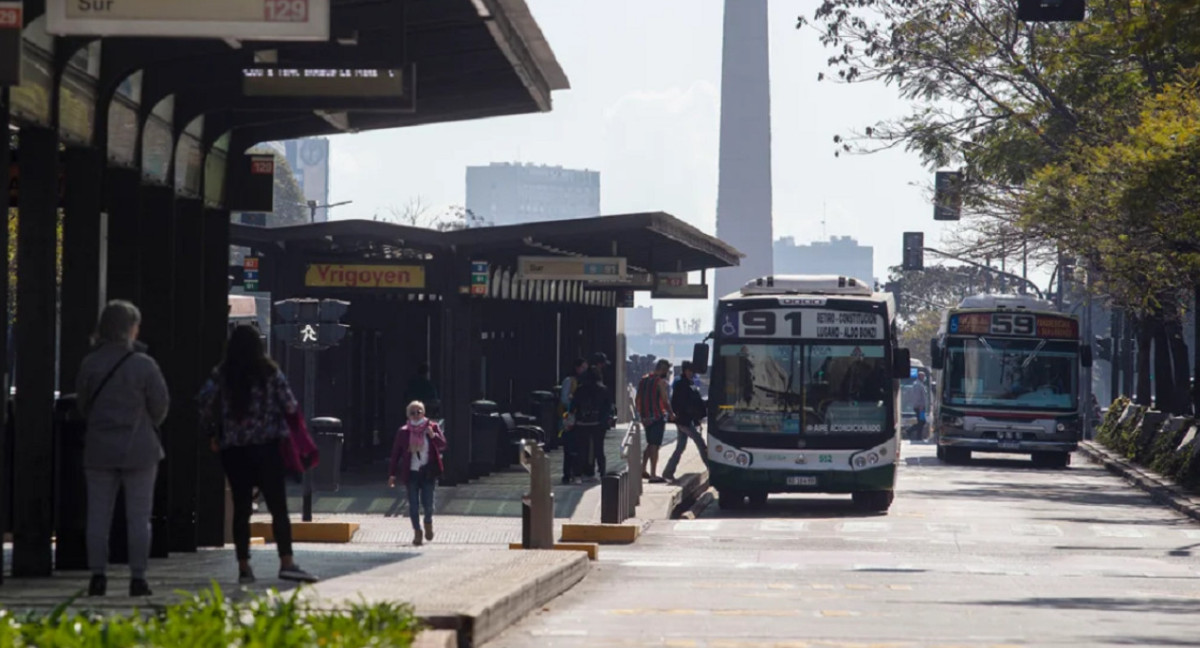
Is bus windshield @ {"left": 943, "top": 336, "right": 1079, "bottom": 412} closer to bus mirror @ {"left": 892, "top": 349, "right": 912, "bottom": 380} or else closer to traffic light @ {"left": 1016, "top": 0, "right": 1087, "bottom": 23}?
bus mirror @ {"left": 892, "top": 349, "right": 912, "bottom": 380}

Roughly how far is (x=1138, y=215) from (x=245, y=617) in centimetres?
2283

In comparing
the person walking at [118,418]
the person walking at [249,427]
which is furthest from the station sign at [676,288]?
the person walking at [118,418]

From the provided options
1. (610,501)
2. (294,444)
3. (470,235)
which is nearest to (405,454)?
(610,501)

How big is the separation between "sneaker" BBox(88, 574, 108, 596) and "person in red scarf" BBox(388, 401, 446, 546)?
11081 mm

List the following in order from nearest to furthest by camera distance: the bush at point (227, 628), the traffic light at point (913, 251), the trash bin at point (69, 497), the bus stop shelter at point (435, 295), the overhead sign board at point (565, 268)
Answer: the bush at point (227, 628) < the trash bin at point (69, 497) < the bus stop shelter at point (435, 295) < the overhead sign board at point (565, 268) < the traffic light at point (913, 251)

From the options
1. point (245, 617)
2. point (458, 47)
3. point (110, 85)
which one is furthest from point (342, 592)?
point (458, 47)

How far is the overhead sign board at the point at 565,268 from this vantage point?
3094 cm

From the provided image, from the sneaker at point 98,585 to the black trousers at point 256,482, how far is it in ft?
3.63

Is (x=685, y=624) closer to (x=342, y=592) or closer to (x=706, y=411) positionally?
(x=342, y=592)

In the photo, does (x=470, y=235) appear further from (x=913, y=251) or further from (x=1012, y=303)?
(x=913, y=251)

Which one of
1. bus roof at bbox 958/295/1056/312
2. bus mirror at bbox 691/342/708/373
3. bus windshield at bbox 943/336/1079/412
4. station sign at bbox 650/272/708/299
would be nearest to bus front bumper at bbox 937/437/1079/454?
bus windshield at bbox 943/336/1079/412

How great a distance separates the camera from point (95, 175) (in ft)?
41.2

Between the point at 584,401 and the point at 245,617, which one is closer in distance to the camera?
the point at 245,617

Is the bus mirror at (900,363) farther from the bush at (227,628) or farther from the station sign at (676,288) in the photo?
the bush at (227,628)
